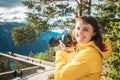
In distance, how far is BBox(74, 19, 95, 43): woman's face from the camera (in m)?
3.70

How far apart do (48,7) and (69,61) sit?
23.3 m

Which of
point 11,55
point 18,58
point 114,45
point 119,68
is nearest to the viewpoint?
point 119,68

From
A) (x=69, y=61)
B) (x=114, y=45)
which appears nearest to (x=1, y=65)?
(x=114, y=45)

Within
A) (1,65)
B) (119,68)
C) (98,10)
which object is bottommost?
(1,65)

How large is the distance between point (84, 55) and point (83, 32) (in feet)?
1.04

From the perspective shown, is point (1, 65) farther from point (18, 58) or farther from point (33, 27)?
point (33, 27)

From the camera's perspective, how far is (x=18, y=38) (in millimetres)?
28266

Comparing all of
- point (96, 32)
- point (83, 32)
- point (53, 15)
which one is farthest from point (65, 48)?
point (53, 15)

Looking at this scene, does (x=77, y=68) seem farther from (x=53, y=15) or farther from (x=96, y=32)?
(x=53, y=15)

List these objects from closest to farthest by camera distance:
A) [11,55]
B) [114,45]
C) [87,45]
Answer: [87,45] → [114,45] → [11,55]

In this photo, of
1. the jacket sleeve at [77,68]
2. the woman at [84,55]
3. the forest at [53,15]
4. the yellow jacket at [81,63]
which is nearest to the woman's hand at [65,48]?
the woman at [84,55]

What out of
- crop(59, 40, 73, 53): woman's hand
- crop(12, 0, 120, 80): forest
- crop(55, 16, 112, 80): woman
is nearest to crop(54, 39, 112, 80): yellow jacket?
crop(55, 16, 112, 80): woman

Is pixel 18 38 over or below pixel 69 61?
below

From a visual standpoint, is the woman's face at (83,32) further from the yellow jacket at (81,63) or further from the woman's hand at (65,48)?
the woman's hand at (65,48)
